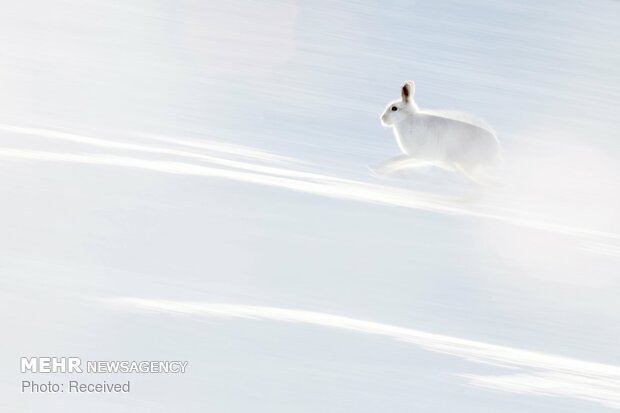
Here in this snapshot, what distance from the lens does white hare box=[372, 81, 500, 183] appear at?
215 inches

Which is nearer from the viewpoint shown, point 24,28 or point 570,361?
point 570,361

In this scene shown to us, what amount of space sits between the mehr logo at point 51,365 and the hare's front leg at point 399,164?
2526 millimetres

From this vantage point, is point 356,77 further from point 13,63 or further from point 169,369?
point 169,369

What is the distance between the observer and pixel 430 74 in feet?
32.9

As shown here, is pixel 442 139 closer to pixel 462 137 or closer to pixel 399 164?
pixel 462 137

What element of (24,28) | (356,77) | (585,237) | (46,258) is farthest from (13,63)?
(46,258)

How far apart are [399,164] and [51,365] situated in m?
2.69

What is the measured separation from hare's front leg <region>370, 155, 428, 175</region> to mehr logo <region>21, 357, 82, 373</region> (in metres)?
2.53

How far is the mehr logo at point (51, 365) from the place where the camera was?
316cm

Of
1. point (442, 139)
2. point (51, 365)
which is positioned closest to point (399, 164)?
point (442, 139)

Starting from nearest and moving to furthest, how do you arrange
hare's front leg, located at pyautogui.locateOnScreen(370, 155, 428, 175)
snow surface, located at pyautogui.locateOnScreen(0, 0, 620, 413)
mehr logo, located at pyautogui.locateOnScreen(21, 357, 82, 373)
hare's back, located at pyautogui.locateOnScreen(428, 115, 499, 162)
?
mehr logo, located at pyautogui.locateOnScreen(21, 357, 82, 373), snow surface, located at pyautogui.locateOnScreen(0, 0, 620, 413), hare's back, located at pyautogui.locateOnScreen(428, 115, 499, 162), hare's front leg, located at pyautogui.locateOnScreen(370, 155, 428, 175)

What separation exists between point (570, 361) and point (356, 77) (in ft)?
20.6

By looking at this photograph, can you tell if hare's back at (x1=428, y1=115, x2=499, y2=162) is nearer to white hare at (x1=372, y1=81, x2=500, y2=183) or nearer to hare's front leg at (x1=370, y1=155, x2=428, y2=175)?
white hare at (x1=372, y1=81, x2=500, y2=183)

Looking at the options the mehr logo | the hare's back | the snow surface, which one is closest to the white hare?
the hare's back
